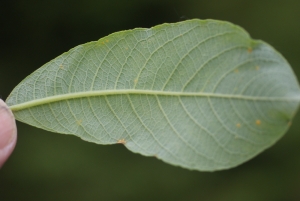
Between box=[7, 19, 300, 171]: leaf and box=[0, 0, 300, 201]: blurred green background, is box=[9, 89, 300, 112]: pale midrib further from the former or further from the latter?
box=[0, 0, 300, 201]: blurred green background

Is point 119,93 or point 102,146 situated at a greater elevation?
point 119,93

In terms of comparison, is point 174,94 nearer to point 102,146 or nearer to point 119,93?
point 119,93

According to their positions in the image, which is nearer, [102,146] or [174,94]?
[174,94]

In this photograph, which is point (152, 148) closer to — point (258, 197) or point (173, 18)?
point (173, 18)

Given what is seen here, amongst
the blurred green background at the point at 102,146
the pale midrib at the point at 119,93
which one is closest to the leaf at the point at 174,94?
the pale midrib at the point at 119,93

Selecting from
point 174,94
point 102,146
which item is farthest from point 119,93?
point 102,146

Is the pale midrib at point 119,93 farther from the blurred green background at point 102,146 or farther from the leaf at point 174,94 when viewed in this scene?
the blurred green background at point 102,146
